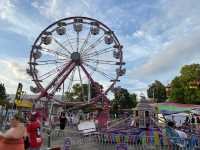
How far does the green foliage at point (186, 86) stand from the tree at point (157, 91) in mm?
34544

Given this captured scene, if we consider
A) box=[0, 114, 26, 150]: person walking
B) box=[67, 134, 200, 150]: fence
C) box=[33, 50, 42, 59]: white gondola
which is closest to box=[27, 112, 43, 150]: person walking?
box=[0, 114, 26, 150]: person walking

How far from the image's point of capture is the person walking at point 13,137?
5547 mm

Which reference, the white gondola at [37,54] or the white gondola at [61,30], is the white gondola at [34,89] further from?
the white gondola at [61,30]

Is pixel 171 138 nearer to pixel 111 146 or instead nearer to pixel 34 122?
pixel 111 146

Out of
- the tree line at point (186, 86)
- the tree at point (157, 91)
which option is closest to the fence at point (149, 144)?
the tree line at point (186, 86)

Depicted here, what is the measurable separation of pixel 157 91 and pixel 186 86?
141 feet

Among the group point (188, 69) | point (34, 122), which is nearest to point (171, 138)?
point (34, 122)

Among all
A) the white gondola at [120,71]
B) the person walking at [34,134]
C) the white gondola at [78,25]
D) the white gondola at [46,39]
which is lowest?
the person walking at [34,134]

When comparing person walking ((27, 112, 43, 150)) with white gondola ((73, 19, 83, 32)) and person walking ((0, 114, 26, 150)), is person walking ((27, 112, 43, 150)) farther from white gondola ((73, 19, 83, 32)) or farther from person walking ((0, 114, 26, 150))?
white gondola ((73, 19, 83, 32))

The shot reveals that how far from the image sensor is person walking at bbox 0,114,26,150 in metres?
5.55

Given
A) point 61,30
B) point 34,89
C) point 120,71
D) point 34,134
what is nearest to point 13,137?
point 34,134

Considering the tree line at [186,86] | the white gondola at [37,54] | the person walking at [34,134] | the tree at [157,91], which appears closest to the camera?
the person walking at [34,134]

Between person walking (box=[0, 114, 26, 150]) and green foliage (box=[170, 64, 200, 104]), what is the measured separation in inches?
2011

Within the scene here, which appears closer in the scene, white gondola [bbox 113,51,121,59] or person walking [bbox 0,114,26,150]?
person walking [bbox 0,114,26,150]
